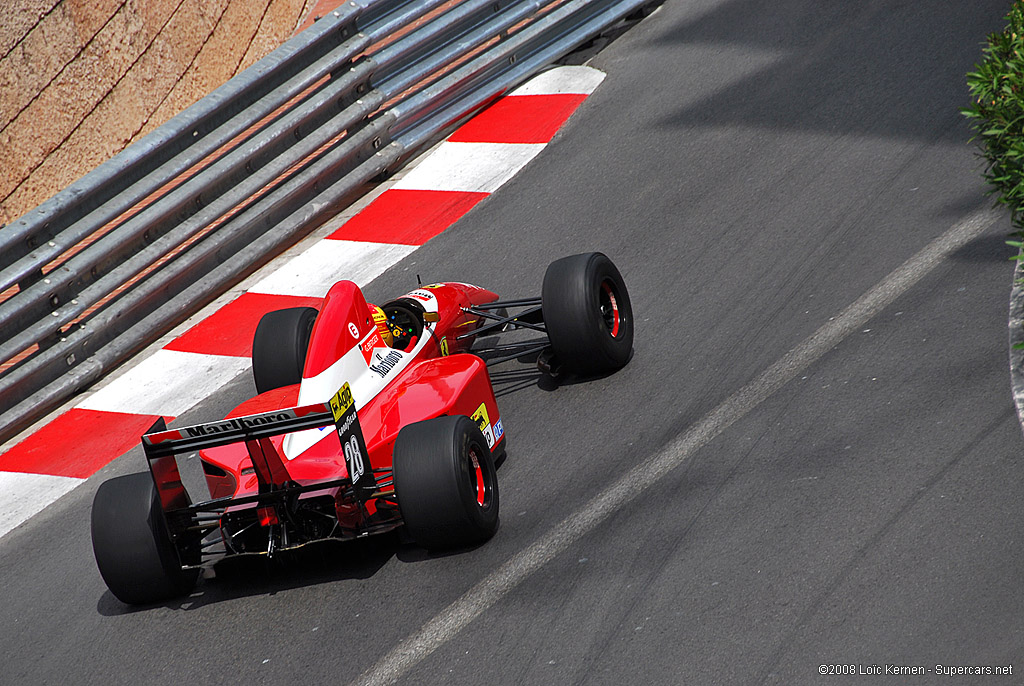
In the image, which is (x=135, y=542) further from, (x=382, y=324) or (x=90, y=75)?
(x=90, y=75)

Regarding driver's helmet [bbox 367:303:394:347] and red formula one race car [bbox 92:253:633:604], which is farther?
driver's helmet [bbox 367:303:394:347]

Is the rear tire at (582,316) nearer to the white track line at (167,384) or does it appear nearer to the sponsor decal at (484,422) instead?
the sponsor decal at (484,422)

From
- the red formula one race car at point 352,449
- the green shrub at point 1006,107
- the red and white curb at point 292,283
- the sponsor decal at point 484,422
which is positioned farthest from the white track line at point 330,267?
the green shrub at point 1006,107

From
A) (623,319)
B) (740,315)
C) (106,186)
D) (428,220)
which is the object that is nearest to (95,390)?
(106,186)

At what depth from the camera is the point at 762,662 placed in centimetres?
373

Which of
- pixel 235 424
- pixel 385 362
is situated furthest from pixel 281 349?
pixel 235 424

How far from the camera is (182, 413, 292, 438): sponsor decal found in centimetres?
447

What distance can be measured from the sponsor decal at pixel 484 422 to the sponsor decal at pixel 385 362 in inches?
19.6

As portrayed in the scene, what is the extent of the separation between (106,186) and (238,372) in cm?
149

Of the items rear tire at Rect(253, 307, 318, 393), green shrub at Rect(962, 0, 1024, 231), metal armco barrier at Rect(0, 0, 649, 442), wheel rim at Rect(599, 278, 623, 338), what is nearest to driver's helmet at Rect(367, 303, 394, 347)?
rear tire at Rect(253, 307, 318, 393)

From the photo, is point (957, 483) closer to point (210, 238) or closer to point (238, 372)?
point (238, 372)

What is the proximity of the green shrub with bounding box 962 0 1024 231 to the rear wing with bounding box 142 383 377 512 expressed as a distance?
2.85 meters

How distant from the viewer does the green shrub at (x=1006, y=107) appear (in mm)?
4727

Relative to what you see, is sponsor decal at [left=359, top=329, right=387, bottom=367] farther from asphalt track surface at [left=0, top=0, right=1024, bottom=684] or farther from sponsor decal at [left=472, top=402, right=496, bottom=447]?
asphalt track surface at [left=0, top=0, right=1024, bottom=684]
